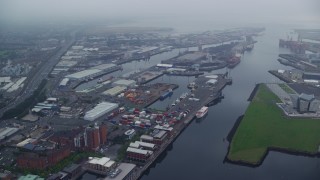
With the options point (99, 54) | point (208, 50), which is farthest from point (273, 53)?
point (99, 54)

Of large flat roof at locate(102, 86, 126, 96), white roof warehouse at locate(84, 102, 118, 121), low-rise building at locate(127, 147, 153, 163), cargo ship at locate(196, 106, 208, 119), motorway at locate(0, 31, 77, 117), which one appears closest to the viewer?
low-rise building at locate(127, 147, 153, 163)

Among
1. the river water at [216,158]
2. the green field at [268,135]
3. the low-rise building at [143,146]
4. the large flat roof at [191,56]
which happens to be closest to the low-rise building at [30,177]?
the river water at [216,158]

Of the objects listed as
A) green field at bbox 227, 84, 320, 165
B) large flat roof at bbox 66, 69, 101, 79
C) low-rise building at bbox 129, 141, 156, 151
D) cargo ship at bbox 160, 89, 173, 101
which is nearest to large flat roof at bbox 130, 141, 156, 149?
low-rise building at bbox 129, 141, 156, 151

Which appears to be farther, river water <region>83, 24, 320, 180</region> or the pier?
the pier

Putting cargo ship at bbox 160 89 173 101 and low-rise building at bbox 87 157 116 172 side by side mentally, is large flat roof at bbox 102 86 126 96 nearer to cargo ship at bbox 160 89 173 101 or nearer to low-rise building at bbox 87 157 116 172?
cargo ship at bbox 160 89 173 101

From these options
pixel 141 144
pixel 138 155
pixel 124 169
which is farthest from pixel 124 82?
pixel 124 169

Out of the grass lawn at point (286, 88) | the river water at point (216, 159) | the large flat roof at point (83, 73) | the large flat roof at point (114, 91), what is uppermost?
the large flat roof at point (83, 73)

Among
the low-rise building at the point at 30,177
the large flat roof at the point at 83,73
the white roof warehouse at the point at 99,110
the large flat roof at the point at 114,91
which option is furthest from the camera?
the large flat roof at the point at 83,73

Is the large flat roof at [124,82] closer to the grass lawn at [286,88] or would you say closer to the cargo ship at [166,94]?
the cargo ship at [166,94]
